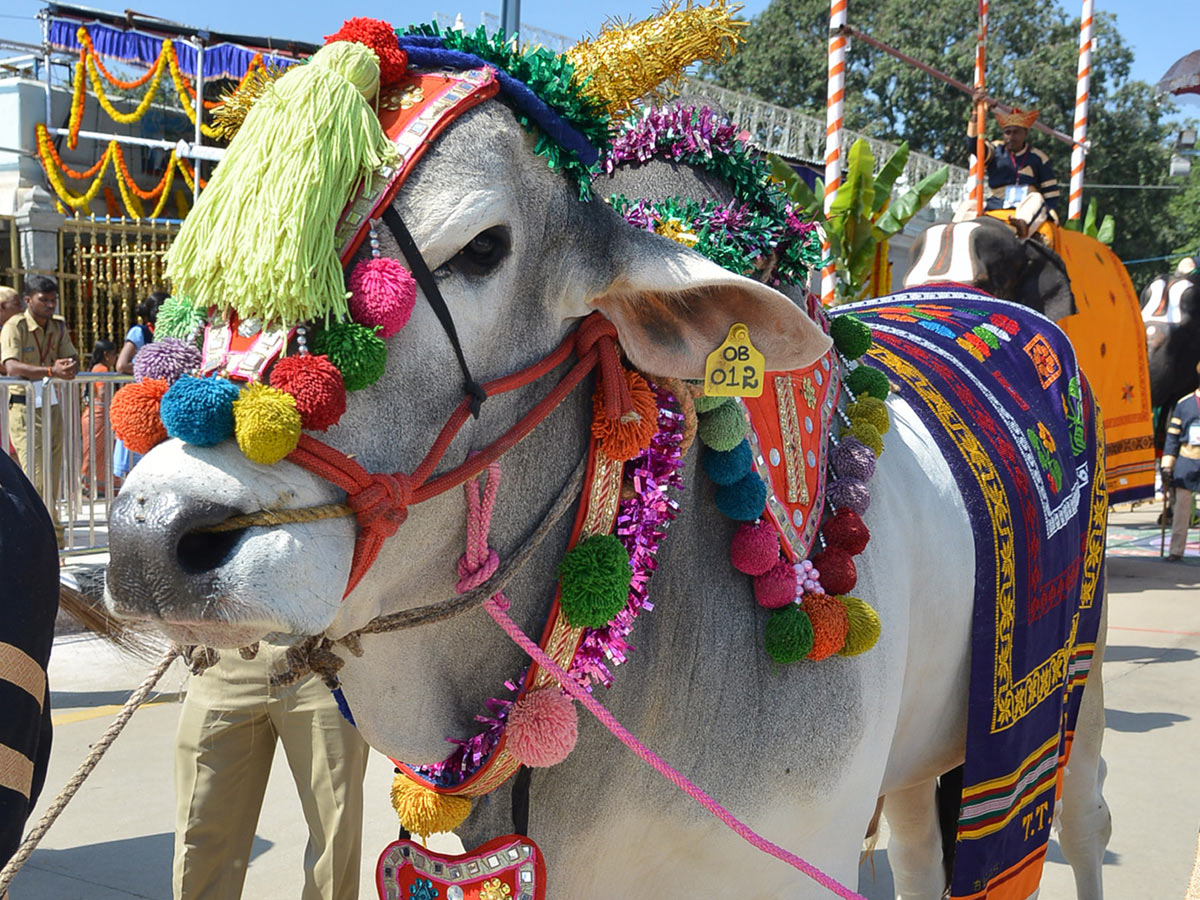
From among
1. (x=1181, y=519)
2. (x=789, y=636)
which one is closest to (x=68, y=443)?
(x=789, y=636)

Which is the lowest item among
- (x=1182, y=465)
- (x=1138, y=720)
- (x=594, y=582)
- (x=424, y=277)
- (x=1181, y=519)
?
(x=1138, y=720)

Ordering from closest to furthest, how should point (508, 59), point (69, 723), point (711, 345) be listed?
1. point (508, 59)
2. point (711, 345)
3. point (69, 723)

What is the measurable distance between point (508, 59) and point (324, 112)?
0.36 meters

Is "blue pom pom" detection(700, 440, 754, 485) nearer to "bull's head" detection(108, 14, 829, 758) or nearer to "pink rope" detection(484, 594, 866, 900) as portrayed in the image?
"bull's head" detection(108, 14, 829, 758)

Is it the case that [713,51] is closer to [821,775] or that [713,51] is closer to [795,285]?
[795,285]

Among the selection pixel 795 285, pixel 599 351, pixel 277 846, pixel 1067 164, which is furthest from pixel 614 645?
pixel 1067 164

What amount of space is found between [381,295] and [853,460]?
3.86ft

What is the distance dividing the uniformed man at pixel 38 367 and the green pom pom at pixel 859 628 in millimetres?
6536

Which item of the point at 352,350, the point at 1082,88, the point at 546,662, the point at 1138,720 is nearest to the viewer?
the point at 352,350

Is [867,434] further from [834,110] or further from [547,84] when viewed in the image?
[834,110]

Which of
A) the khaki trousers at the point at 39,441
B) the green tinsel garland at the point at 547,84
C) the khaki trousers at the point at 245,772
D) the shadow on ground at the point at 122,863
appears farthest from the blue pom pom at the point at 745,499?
the khaki trousers at the point at 39,441

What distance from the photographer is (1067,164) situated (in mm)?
31562

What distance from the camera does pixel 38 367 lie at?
8.06 meters

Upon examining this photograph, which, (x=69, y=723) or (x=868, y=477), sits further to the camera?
(x=69, y=723)
